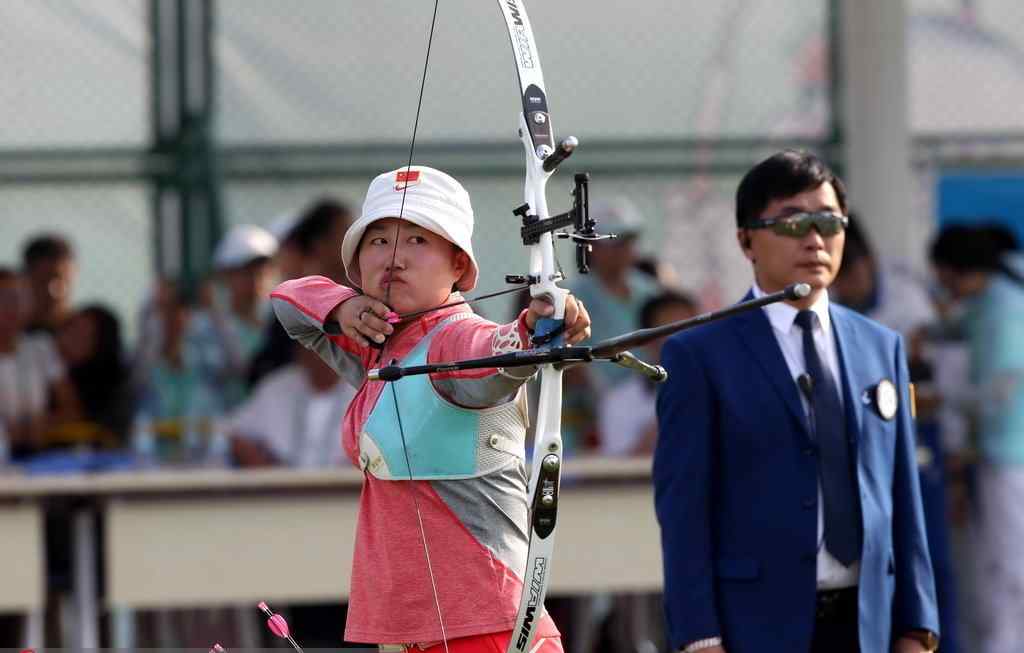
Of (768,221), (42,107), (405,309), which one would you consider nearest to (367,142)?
(42,107)

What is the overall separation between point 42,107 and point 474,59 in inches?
68.2

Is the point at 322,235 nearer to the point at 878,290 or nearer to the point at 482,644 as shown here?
the point at 878,290

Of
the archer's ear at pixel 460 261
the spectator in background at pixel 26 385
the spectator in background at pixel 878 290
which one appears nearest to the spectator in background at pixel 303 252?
the spectator in background at pixel 26 385

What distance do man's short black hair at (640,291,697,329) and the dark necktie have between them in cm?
295

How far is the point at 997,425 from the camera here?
6492mm

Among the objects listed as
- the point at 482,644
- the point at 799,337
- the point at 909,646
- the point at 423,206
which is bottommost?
the point at 909,646

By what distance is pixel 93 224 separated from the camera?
7.26 m

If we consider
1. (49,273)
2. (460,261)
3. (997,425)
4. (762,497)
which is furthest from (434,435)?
(49,273)

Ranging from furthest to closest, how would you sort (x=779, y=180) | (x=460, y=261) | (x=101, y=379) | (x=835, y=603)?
(x=101, y=379)
(x=779, y=180)
(x=835, y=603)
(x=460, y=261)

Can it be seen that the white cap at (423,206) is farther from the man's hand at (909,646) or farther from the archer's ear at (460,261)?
the man's hand at (909,646)

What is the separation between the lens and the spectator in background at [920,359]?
6.14 meters

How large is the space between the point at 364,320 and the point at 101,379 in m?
4.12

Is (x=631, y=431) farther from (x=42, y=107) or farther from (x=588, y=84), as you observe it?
(x=42, y=107)

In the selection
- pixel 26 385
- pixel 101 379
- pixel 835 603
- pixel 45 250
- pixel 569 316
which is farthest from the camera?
pixel 45 250
